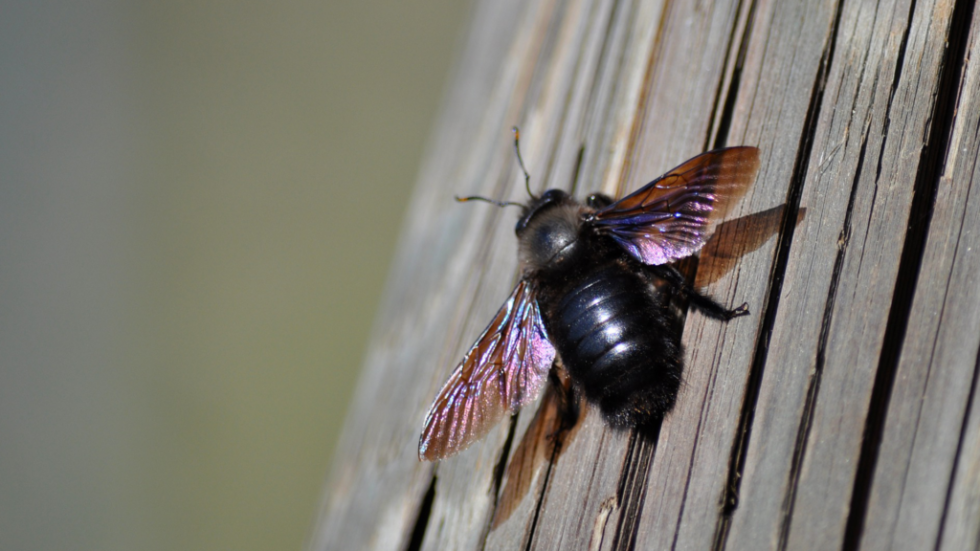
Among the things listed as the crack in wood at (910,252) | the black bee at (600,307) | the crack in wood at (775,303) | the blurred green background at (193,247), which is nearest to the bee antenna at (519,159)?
the black bee at (600,307)

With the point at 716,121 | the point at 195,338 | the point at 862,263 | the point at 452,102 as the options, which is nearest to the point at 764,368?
the point at 862,263

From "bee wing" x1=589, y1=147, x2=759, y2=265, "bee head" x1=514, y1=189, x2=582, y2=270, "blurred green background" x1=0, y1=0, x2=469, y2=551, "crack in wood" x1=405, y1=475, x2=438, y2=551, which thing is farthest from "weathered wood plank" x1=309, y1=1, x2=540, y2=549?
"blurred green background" x1=0, y1=0, x2=469, y2=551

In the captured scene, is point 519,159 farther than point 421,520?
Yes

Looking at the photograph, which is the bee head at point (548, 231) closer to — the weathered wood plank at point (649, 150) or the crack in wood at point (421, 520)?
the weathered wood plank at point (649, 150)

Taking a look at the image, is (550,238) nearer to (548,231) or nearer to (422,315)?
(548,231)

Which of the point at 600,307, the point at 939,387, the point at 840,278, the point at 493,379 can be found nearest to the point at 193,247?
the point at 493,379

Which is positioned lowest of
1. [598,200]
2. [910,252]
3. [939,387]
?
[939,387]
